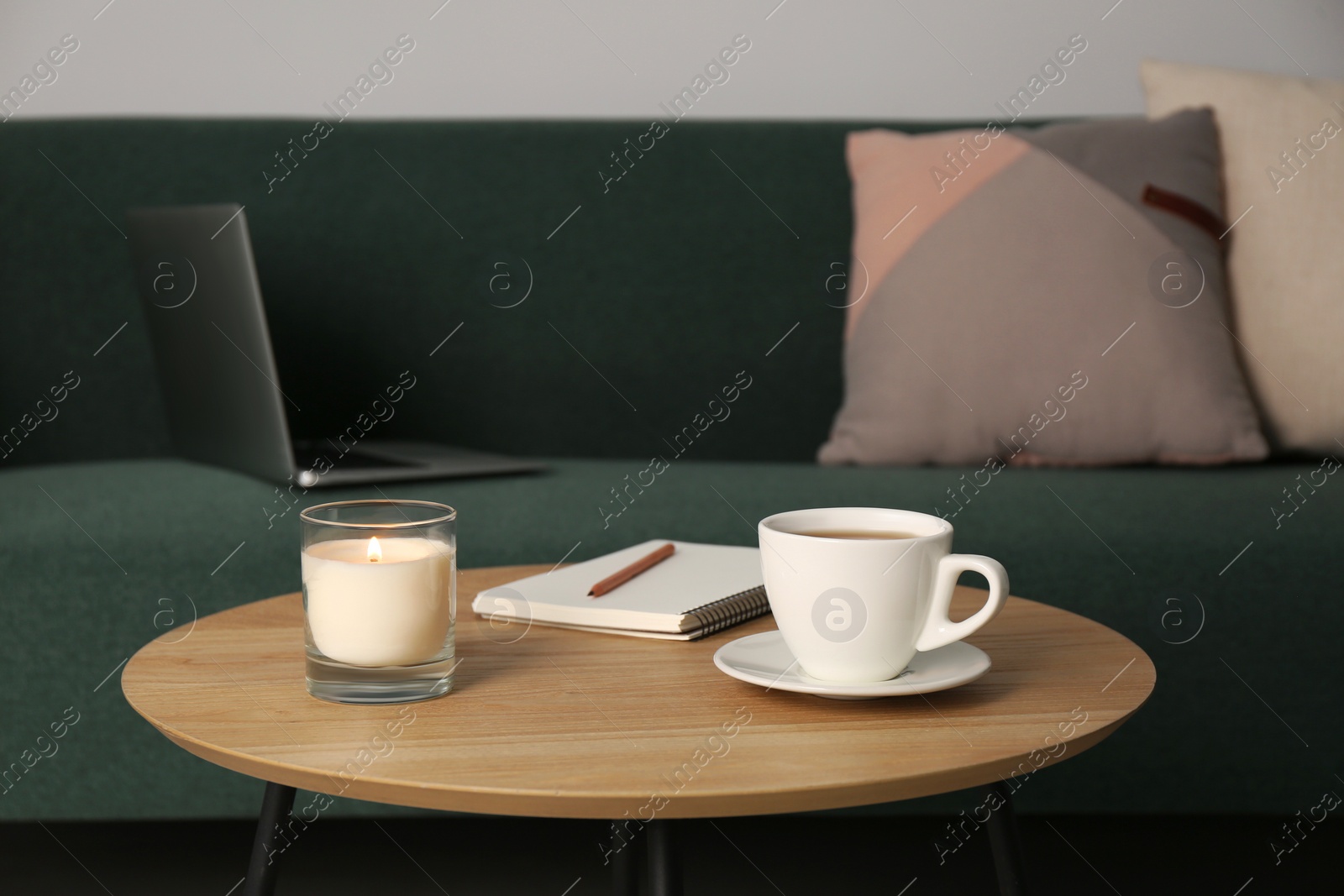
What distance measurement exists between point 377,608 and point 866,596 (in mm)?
253

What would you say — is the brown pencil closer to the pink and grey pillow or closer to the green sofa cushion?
the green sofa cushion

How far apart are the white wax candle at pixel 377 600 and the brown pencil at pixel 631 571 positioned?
0.61ft

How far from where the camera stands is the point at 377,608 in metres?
0.60

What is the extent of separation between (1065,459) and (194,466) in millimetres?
1203

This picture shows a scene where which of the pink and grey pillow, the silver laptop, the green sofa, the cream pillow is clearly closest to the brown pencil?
the green sofa

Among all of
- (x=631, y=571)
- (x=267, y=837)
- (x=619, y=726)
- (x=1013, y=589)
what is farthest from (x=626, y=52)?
(x=619, y=726)

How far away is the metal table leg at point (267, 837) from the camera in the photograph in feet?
2.59

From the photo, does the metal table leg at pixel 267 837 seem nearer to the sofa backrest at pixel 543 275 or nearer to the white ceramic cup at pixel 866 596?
the white ceramic cup at pixel 866 596

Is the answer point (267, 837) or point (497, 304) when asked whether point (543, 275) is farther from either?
point (267, 837)

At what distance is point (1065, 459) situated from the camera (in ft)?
5.08

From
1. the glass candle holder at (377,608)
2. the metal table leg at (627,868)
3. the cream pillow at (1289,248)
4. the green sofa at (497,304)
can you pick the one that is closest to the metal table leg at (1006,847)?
the metal table leg at (627,868)

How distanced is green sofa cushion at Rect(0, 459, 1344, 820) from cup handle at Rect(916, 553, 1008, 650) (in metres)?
0.64

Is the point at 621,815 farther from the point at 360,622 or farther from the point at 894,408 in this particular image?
the point at 894,408

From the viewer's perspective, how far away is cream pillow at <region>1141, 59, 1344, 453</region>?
5.23ft
